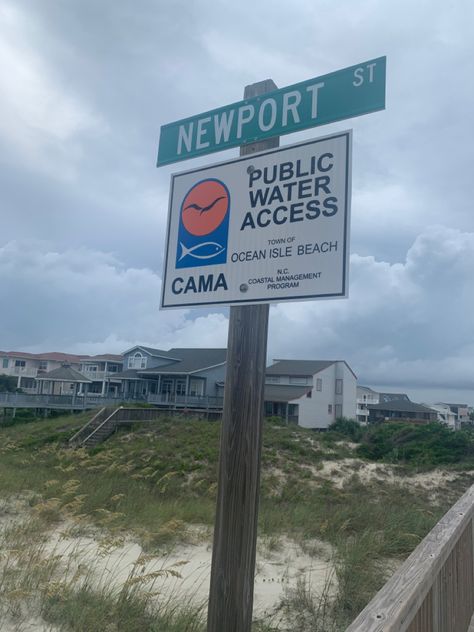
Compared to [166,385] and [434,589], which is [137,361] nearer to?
[166,385]

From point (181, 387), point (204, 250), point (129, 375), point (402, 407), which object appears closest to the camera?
point (204, 250)

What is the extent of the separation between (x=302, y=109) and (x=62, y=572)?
15.7 feet

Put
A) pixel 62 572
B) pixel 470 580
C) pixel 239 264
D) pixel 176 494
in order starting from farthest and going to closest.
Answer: pixel 176 494
pixel 62 572
pixel 470 580
pixel 239 264

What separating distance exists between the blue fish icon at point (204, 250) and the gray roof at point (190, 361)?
43.9 metres

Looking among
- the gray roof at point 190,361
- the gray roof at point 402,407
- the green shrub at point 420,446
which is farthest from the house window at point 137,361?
the gray roof at point 402,407

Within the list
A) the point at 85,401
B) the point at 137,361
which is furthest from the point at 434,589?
the point at 137,361

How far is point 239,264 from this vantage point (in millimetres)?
2670

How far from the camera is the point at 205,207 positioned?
2881mm

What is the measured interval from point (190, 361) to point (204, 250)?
46860mm

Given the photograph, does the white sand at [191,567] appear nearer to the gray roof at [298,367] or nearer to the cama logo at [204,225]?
the cama logo at [204,225]

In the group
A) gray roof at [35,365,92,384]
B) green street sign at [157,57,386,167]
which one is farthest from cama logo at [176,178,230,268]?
gray roof at [35,365,92,384]

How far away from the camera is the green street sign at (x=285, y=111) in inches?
104

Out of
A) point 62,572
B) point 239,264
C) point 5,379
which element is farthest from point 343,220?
point 5,379

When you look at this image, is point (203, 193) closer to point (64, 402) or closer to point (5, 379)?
point (64, 402)
